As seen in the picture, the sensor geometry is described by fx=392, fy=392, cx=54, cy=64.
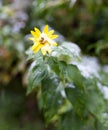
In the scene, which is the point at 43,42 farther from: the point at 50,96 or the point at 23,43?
the point at 23,43

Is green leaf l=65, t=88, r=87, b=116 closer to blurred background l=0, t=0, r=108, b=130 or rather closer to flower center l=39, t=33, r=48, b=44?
flower center l=39, t=33, r=48, b=44

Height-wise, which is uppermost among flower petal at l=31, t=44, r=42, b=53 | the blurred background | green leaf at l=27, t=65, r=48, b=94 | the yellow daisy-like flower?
the blurred background

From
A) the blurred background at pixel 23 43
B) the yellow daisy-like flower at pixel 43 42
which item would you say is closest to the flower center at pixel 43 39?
the yellow daisy-like flower at pixel 43 42

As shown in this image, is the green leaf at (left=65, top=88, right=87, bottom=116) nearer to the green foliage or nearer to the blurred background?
the green foliage

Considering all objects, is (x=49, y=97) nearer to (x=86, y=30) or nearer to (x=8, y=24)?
(x=8, y=24)

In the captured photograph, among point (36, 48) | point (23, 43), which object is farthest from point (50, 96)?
point (23, 43)

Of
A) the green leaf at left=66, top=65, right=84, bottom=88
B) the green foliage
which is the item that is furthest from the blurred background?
the green leaf at left=66, top=65, right=84, bottom=88

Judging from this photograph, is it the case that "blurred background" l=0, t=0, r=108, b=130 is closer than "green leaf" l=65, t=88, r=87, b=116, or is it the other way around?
"green leaf" l=65, t=88, r=87, b=116

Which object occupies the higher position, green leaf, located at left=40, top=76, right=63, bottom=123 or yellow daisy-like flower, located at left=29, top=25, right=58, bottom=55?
yellow daisy-like flower, located at left=29, top=25, right=58, bottom=55

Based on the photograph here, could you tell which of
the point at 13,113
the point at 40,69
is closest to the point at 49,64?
the point at 40,69
